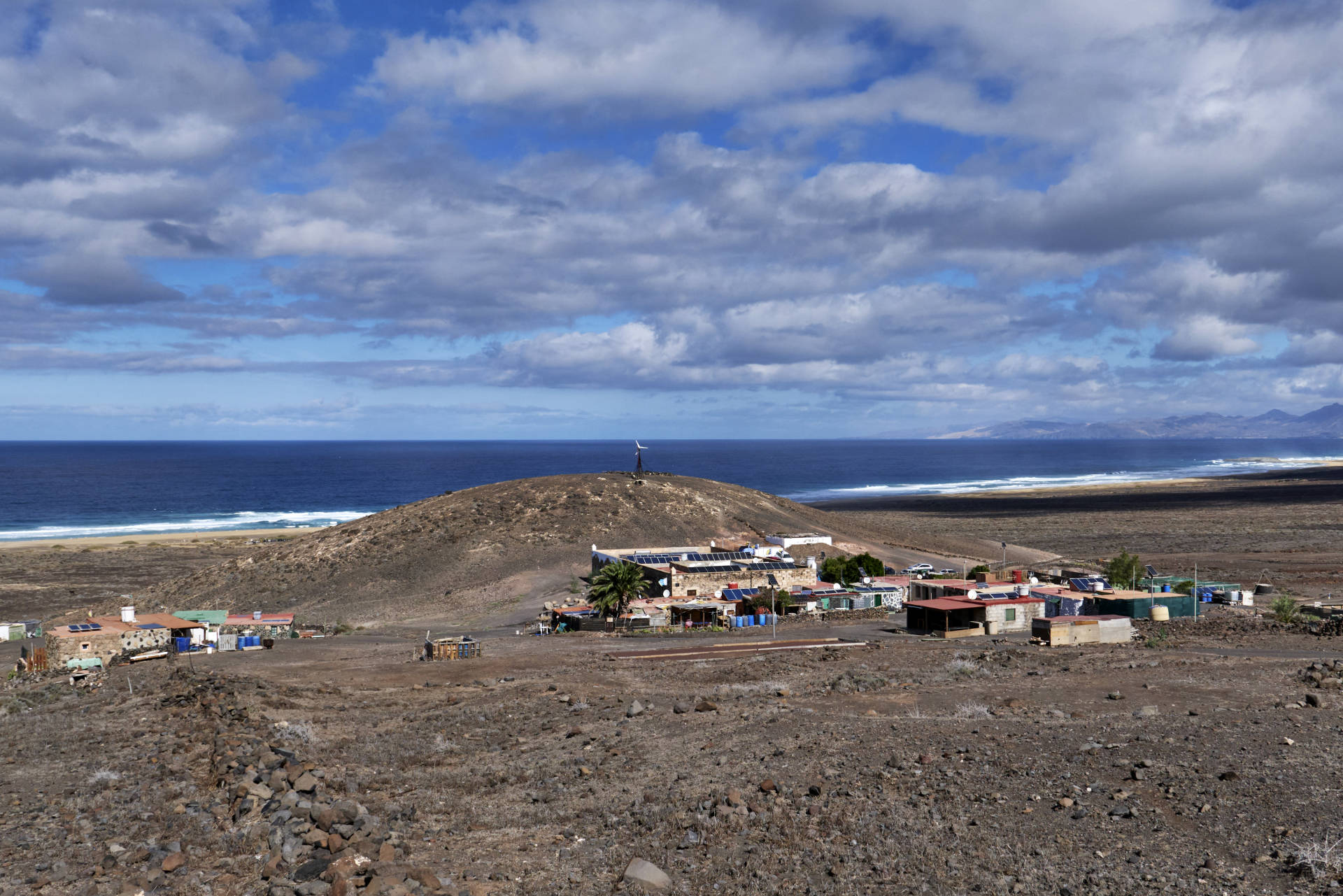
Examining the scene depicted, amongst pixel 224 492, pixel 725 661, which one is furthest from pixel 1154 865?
pixel 224 492

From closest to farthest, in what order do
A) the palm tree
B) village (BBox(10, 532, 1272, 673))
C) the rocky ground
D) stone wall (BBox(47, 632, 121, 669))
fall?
the rocky ground
stone wall (BBox(47, 632, 121, 669))
village (BBox(10, 532, 1272, 673))
the palm tree

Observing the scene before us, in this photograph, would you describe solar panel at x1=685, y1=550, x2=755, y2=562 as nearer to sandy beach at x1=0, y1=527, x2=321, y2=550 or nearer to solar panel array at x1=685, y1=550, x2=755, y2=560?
solar panel array at x1=685, y1=550, x2=755, y2=560

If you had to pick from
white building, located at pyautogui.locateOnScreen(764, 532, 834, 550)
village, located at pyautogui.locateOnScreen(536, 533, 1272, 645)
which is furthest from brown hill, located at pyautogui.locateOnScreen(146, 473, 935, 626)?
village, located at pyautogui.locateOnScreen(536, 533, 1272, 645)

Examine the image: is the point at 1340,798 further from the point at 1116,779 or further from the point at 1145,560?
the point at 1145,560

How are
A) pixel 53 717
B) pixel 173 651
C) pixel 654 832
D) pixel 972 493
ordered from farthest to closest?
pixel 972 493 < pixel 173 651 < pixel 53 717 < pixel 654 832

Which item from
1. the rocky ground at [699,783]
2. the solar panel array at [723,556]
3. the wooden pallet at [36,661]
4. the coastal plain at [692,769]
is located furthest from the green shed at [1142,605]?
the wooden pallet at [36,661]

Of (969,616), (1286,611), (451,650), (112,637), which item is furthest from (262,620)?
(1286,611)
